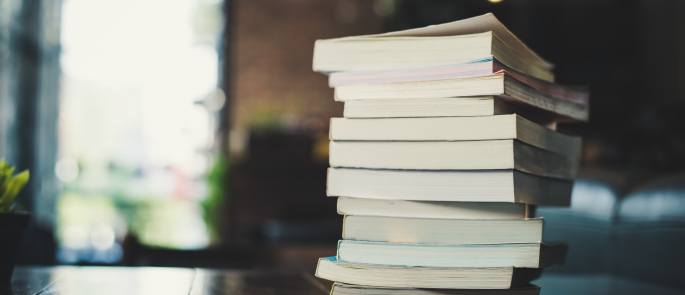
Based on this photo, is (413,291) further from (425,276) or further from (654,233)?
(654,233)

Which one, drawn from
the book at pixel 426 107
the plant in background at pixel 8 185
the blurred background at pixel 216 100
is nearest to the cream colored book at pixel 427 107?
the book at pixel 426 107

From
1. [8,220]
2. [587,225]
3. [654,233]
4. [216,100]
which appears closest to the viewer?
[8,220]

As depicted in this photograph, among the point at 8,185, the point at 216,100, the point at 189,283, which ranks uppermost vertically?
the point at 216,100

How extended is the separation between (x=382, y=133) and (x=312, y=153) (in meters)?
5.31

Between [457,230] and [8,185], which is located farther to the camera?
[8,185]

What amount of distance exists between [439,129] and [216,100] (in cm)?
622

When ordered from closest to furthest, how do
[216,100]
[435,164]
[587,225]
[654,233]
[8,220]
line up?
[435,164]
[8,220]
[654,233]
[587,225]
[216,100]

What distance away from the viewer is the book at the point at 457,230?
0.75 metres

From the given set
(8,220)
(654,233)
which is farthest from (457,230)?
(654,233)

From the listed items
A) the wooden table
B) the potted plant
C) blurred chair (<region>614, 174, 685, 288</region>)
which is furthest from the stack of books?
blurred chair (<region>614, 174, 685, 288</region>)

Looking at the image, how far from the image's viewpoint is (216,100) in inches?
270

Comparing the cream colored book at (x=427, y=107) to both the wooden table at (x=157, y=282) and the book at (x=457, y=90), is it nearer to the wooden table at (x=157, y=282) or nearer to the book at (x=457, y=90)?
the book at (x=457, y=90)

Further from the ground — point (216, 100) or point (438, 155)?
point (216, 100)

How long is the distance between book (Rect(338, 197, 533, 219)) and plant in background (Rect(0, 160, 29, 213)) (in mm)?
420
